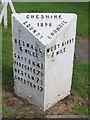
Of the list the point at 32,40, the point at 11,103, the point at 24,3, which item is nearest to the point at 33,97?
the point at 11,103

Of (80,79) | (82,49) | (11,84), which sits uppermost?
(11,84)

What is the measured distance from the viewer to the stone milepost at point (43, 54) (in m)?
6.79

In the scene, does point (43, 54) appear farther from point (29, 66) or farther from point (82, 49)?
point (82, 49)

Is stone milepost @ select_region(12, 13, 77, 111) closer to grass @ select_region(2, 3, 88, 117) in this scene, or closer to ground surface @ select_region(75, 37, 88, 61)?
grass @ select_region(2, 3, 88, 117)

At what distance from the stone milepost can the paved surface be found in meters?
2.40

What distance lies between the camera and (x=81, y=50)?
34.3 ft

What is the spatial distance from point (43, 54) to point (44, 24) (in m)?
0.54

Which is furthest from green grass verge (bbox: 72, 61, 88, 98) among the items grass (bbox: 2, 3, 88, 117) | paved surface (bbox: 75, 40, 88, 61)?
paved surface (bbox: 75, 40, 88, 61)

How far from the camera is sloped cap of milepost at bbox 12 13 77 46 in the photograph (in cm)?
673

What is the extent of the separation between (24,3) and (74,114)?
736 centimetres

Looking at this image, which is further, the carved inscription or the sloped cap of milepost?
the carved inscription

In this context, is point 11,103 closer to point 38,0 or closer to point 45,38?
point 45,38

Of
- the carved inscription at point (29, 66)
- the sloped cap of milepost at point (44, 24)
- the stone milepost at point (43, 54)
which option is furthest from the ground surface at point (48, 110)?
the sloped cap of milepost at point (44, 24)

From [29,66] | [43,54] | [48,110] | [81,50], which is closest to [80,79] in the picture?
[48,110]
